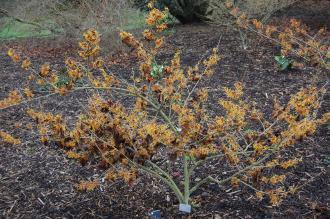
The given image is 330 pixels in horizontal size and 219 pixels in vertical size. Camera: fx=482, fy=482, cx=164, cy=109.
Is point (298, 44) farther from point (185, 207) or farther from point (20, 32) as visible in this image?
point (20, 32)

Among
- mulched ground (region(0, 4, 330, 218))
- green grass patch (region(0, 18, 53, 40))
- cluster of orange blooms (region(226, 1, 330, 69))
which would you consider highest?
cluster of orange blooms (region(226, 1, 330, 69))

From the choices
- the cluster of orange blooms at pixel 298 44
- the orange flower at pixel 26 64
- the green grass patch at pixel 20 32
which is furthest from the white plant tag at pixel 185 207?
the green grass patch at pixel 20 32

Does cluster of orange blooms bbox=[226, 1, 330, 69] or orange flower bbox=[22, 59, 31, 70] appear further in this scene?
cluster of orange blooms bbox=[226, 1, 330, 69]

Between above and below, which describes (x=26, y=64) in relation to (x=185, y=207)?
above

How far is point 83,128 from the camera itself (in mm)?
3084

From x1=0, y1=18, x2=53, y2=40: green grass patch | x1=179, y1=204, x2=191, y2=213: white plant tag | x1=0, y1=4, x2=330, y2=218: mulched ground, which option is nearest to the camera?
x1=179, y1=204, x2=191, y2=213: white plant tag

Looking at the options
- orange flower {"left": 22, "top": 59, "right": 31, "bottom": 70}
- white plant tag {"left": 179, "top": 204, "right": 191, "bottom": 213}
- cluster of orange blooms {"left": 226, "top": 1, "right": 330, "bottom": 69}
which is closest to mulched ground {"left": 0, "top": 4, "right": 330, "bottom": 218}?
white plant tag {"left": 179, "top": 204, "right": 191, "bottom": 213}

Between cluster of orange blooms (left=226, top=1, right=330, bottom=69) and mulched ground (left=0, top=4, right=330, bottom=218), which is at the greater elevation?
cluster of orange blooms (left=226, top=1, right=330, bottom=69)

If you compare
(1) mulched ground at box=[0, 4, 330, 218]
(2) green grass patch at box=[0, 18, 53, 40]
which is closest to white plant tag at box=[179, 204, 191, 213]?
(1) mulched ground at box=[0, 4, 330, 218]

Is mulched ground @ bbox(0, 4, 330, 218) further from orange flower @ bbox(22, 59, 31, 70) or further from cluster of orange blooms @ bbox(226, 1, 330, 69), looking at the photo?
orange flower @ bbox(22, 59, 31, 70)

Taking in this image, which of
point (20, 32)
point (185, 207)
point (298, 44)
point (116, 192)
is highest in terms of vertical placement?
point (298, 44)

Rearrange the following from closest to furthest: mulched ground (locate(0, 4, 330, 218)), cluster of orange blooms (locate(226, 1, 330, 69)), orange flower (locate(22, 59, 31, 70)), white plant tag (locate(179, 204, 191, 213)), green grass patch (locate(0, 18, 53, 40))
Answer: orange flower (locate(22, 59, 31, 70))
white plant tag (locate(179, 204, 191, 213))
mulched ground (locate(0, 4, 330, 218))
cluster of orange blooms (locate(226, 1, 330, 69))
green grass patch (locate(0, 18, 53, 40))

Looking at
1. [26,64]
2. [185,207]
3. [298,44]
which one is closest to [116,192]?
[185,207]

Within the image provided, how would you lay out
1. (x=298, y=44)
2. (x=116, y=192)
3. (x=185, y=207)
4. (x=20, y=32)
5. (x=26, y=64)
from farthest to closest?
(x=20, y=32)
(x=298, y=44)
(x=116, y=192)
(x=185, y=207)
(x=26, y=64)
